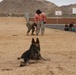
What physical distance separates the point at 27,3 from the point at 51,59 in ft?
582

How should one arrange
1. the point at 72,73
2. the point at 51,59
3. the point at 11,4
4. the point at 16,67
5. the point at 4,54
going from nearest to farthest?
the point at 72,73 → the point at 16,67 → the point at 51,59 → the point at 4,54 → the point at 11,4

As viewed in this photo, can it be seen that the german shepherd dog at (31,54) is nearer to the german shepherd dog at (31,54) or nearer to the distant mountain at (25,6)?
the german shepherd dog at (31,54)

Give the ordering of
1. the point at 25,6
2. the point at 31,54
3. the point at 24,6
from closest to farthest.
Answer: the point at 31,54 → the point at 25,6 → the point at 24,6

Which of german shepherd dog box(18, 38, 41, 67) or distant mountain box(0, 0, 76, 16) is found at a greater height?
german shepherd dog box(18, 38, 41, 67)

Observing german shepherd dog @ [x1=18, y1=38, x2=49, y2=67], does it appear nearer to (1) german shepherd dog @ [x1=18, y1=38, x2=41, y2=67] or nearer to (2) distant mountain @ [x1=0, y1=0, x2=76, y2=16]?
(1) german shepherd dog @ [x1=18, y1=38, x2=41, y2=67]

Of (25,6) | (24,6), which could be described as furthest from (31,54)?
(24,6)

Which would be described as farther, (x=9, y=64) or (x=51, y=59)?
(x=51, y=59)

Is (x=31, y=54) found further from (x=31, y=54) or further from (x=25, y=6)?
(x=25, y=6)

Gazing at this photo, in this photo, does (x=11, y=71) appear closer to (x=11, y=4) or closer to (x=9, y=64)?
(x=9, y=64)

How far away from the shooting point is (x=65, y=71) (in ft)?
37.8


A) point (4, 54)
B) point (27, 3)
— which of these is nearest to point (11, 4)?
point (27, 3)

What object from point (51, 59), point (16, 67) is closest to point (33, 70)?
point (16, 67)

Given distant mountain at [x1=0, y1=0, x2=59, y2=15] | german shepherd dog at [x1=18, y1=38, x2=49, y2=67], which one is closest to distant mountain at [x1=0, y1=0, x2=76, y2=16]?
distant mountain at [x1=0, y1=0, x2=59, y2=15]

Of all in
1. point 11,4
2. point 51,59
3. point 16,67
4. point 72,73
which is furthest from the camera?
point 11,4
